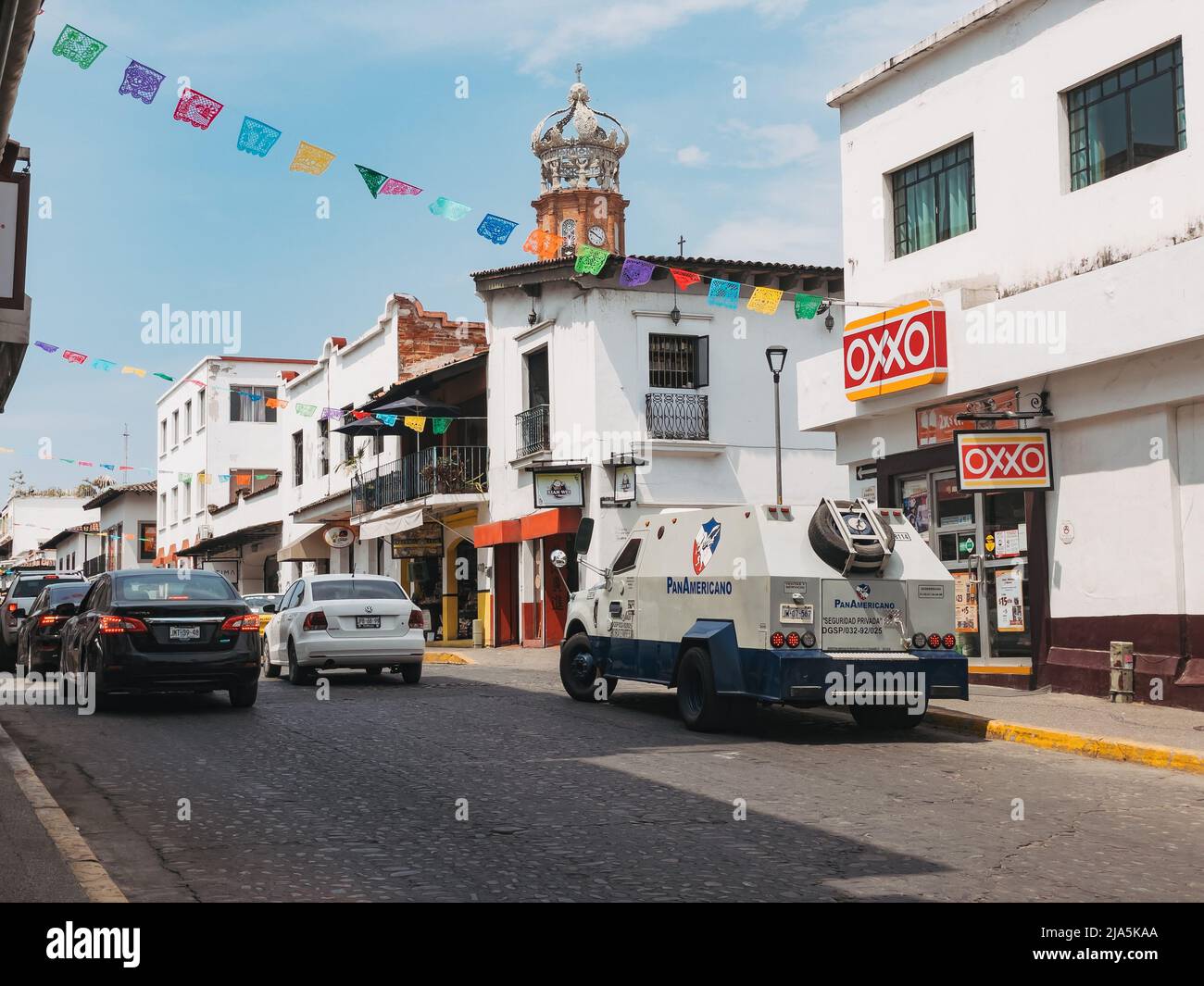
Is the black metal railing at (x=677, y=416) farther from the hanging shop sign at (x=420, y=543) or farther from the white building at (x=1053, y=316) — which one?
the white building at (x=1053, y=316)

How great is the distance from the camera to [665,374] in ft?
91.6

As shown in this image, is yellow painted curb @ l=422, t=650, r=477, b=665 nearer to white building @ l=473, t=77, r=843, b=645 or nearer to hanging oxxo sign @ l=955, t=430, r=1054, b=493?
white building @ l=473, t=77, r=843, b=645

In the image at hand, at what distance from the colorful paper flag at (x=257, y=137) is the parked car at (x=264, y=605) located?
7.22m

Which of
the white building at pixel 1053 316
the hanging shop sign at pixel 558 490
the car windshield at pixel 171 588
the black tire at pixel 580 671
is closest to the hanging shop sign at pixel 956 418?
the white building at pixel 1053 316

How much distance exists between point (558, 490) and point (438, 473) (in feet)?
18.2

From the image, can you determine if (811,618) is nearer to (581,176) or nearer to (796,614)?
(796,614)

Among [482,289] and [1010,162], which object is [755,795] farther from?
[482,289]

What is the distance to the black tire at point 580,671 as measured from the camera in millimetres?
15070

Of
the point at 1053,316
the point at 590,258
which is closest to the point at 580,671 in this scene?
the point at 590,258

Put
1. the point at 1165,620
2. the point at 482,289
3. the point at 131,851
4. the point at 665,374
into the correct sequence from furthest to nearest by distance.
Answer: the point at 482,289 < the point at 665,374 < the point at 1165,620 < the point at 131,851
